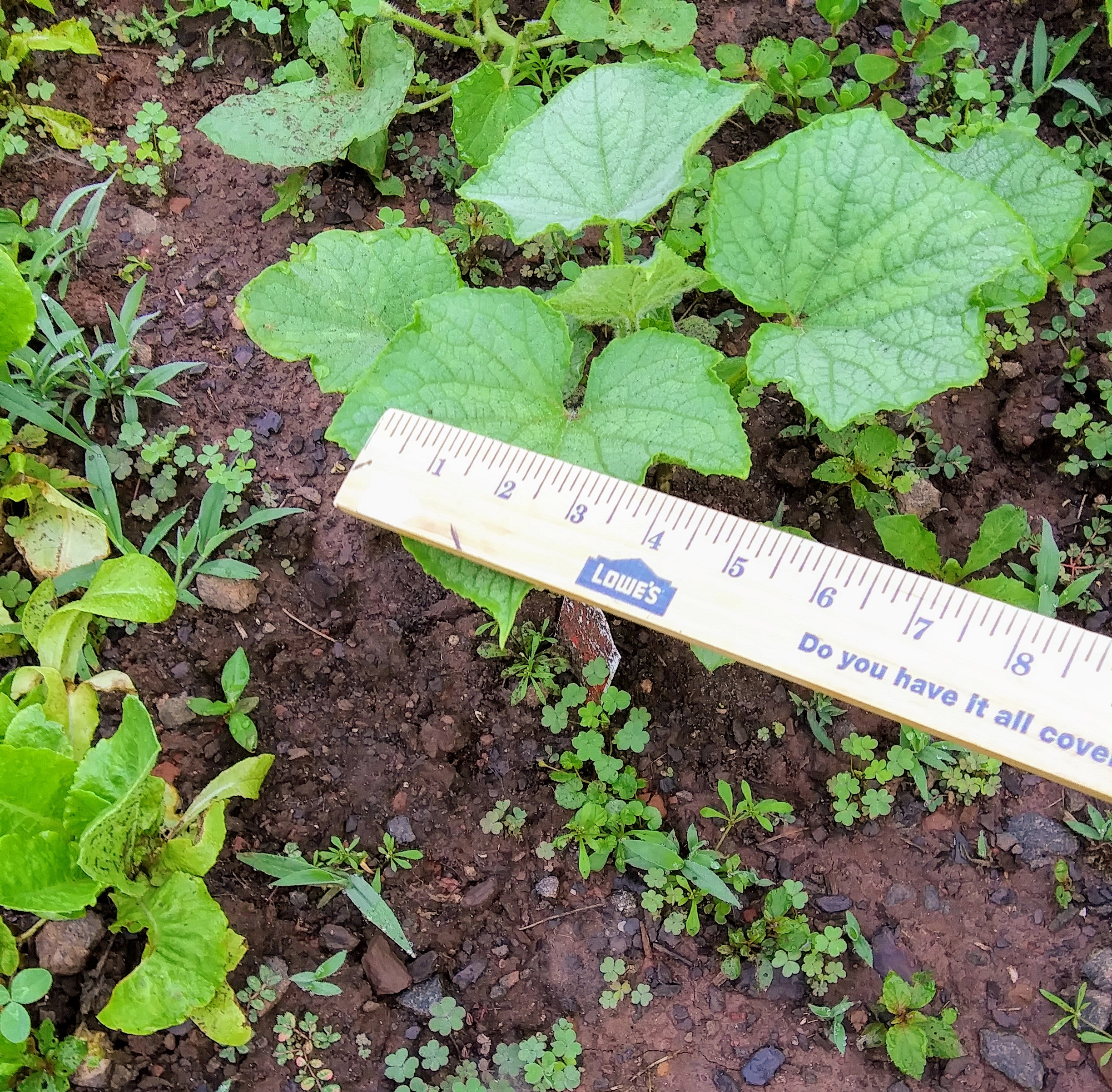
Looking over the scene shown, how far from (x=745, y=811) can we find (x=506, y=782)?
1.92 ft

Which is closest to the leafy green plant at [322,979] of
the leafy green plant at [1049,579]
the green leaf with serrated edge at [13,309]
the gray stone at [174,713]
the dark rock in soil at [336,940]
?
the dark rock in soil at [336,940]

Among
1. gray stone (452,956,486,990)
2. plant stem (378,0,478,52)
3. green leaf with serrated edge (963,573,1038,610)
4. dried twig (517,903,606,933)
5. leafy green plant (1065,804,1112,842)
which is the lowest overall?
gray stone (452,956,486,990)

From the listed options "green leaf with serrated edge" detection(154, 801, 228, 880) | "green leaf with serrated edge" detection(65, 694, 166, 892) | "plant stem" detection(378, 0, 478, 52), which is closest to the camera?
"green leaf with serrated edge" detection(65, 694, 166, 892)

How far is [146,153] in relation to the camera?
2764 mm

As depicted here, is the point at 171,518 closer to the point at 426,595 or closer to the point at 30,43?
the point at 426,595

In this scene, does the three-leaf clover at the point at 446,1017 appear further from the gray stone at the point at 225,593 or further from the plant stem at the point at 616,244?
the plant stem at the point at 616,244

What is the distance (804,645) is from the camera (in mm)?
1632

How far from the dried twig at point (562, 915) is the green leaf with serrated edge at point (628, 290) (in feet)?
4.40

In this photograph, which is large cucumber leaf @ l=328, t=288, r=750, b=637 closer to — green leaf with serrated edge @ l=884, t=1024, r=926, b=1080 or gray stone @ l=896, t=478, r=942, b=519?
gray stone @ l=896, t=478, r=942, b=519

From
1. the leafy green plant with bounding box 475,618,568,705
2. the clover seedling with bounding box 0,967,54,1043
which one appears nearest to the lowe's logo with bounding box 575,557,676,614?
the leafy green plant with bounding box 475,618,568,705

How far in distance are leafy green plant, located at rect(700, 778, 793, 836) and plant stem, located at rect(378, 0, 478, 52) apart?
2.18 meters

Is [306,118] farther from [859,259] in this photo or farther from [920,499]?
[920,499]

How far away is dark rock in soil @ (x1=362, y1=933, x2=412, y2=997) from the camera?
2105mm

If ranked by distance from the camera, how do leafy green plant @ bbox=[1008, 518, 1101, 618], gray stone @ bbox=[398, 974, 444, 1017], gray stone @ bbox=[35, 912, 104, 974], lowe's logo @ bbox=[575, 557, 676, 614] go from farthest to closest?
leafy green plant @ bbox=[1008, 518, 1101, 618]
gray stone @ bbox=[398, 974, 444, 1017]
gray stone @ bbox=[35, 912, 104, 974]
lowe's logo @ bbox=[575, 557, 676, 614]
